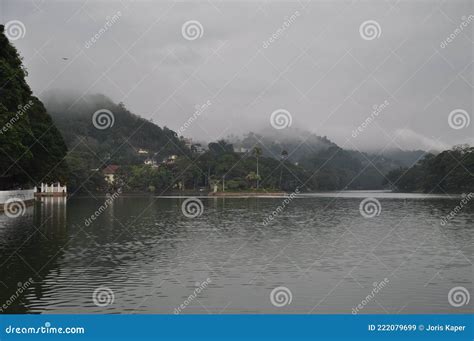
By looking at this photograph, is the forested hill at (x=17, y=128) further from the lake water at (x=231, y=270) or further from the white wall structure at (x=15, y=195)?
the lake water at (x=231, y=270)

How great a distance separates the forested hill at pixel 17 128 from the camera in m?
42.4

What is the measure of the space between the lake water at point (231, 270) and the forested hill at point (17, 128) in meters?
12.1

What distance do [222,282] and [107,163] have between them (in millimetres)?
182941

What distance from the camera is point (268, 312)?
13.6 m

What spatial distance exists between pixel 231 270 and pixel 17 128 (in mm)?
29838

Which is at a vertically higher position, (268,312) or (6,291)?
(268,312)

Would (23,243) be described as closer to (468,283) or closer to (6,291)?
(6,291)

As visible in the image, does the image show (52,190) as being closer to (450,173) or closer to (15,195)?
(15,195)

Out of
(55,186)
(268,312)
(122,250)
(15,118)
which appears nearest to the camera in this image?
(268,312)

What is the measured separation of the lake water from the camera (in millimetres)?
14469

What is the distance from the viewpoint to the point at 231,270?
1923cm

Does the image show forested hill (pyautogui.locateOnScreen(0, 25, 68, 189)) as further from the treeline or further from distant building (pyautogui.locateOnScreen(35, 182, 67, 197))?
the treeline

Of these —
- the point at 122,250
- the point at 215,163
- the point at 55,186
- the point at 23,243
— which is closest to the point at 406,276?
the point at 122,250

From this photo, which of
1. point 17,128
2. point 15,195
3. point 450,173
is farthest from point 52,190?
point 450,173
